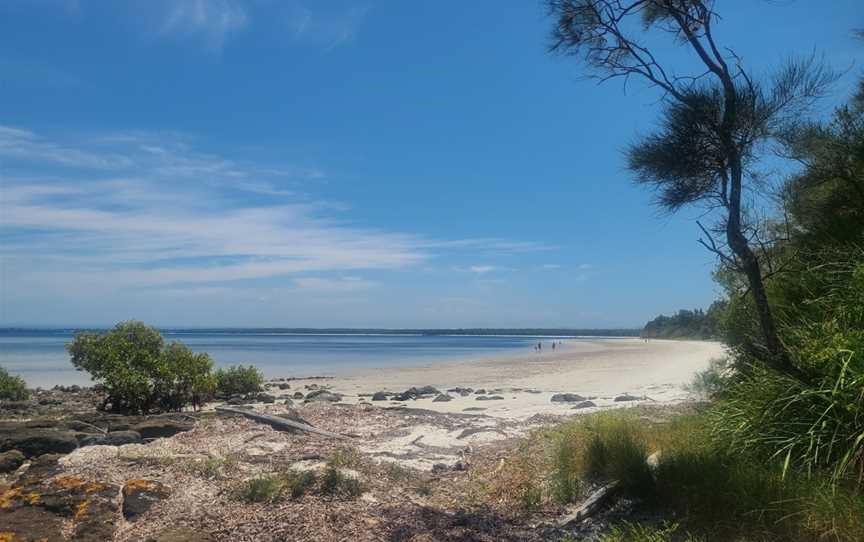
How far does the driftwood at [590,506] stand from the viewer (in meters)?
6.23

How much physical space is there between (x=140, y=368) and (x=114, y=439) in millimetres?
5637

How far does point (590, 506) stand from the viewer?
625 cm

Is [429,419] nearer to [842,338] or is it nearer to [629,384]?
[842,338]

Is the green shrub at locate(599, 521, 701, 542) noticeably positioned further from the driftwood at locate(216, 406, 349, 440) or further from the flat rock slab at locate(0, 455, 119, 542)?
the driftwood at locate(216, 406, 349, 440)

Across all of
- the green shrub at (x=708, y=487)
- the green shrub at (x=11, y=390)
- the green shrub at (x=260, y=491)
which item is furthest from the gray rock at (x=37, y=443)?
the green shrub at (x=11, y=390)

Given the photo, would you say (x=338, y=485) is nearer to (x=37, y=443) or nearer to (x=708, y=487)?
(x=708, y=487)

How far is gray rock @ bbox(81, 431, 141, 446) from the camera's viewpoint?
931 centimetres

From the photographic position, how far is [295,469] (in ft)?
26.0

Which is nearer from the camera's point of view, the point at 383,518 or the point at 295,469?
the point at 383,518

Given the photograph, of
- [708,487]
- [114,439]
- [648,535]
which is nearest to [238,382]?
[114,439]

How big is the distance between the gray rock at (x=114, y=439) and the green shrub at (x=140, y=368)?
15.8ft

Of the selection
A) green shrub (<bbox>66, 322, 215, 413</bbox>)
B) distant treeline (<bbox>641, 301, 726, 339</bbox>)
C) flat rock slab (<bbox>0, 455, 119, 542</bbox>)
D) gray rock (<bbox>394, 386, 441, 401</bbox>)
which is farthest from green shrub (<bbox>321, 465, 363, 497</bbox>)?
distant treeline (<bbox>641, 301, 726, 339</bbox>)

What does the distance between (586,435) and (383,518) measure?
8.58 ft

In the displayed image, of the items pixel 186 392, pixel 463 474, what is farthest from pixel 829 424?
pixel 186 392
